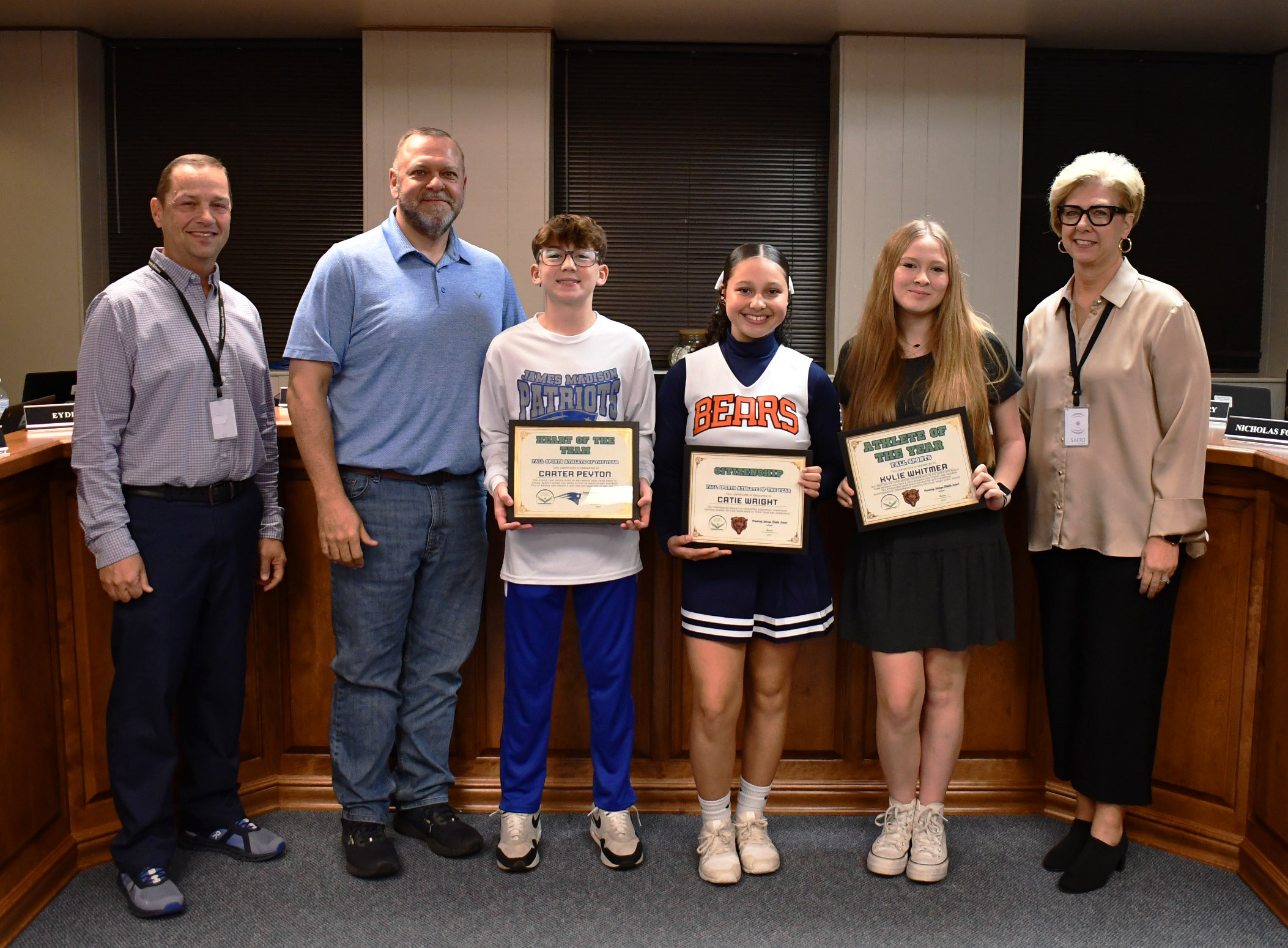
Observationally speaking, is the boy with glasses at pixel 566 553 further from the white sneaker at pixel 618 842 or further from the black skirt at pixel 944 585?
the black skirt at pixel 944 585

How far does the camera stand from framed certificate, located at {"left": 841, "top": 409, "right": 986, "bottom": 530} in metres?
1.99

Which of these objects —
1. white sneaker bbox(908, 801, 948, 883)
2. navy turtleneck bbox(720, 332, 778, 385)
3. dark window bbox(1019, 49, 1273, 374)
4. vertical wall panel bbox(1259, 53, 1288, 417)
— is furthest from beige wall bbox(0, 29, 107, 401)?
vertical wall panel bbox(1259, 53, 1288, 417)

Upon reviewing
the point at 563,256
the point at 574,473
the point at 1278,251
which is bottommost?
the point at 574,473

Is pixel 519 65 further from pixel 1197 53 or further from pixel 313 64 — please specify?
pixel 1197 53

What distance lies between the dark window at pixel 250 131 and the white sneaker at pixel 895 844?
4564mm

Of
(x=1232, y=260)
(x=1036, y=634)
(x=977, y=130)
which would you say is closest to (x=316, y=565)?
(x=1036, y=634)

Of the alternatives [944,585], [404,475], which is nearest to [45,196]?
[404,475]

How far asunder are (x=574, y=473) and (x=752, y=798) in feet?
2.84

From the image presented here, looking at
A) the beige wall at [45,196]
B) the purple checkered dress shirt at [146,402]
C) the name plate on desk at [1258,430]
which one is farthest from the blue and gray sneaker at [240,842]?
the beige wall at [45,196]

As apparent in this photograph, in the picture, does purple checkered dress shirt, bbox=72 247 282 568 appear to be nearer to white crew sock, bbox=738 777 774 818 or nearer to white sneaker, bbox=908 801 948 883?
white crew sock, bbox=738 777 774 818

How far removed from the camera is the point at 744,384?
2084mm

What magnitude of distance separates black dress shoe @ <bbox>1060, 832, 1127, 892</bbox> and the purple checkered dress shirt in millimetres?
2052

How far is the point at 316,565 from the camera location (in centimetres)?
247

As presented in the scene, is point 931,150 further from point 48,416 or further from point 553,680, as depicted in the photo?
point 48,416
